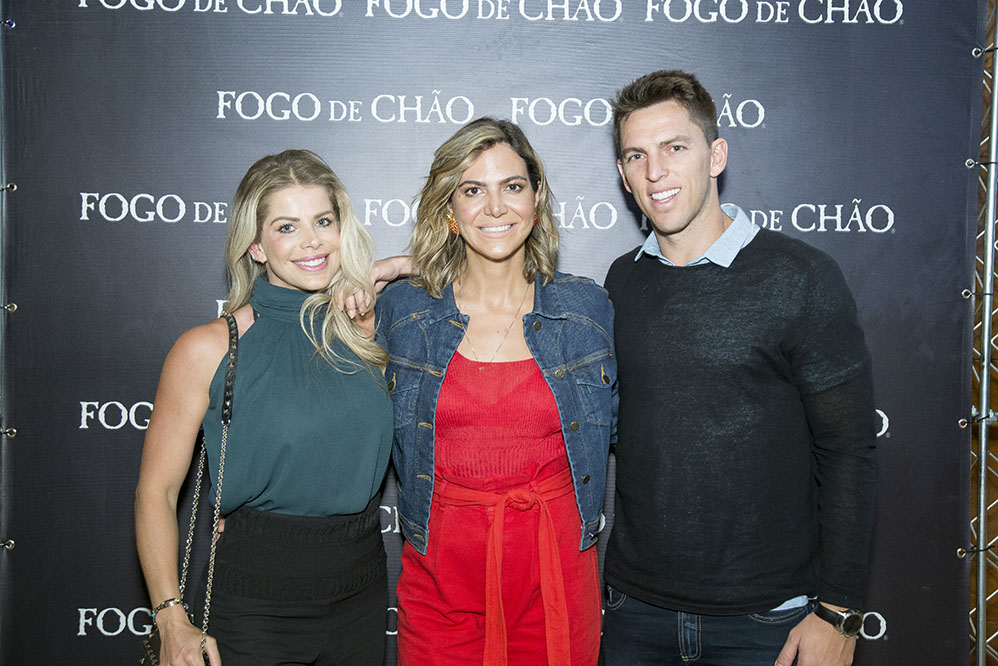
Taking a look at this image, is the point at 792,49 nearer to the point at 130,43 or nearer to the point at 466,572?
the point at 466,572

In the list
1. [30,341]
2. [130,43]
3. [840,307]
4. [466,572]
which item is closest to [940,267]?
[840,307]

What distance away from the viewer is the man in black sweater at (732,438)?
1785 mm

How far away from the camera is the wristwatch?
5.80 feet

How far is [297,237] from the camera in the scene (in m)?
1.95

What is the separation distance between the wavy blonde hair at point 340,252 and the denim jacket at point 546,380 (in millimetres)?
125

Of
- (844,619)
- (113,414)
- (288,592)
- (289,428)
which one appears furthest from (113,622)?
(844,619)

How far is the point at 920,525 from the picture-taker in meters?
2.72

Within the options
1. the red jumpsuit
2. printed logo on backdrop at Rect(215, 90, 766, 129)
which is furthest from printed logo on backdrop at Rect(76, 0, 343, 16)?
the red jumpsuit

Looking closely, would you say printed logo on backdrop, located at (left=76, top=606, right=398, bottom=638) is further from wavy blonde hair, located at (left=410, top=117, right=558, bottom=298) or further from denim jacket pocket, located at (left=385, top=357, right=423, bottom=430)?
wavy blonde hair, located at (left=410, top=117, right=558, bottom=298)

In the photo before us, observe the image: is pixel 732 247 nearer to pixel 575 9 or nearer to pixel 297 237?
pixel 297 237

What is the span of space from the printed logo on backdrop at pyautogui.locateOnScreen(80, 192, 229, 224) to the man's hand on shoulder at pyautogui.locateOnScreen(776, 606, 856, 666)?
7.51 ft

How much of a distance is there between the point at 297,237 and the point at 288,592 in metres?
0.92

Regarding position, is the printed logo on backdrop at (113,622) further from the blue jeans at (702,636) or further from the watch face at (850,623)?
the watch face at (850,623)

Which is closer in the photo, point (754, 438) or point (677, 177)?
point (754, 438)
